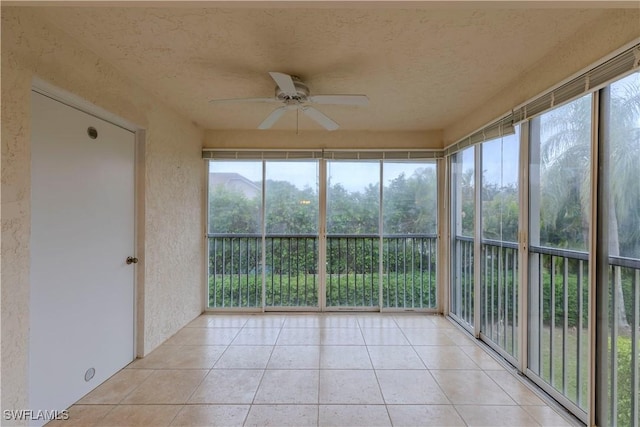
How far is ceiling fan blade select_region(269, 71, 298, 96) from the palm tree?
183cm

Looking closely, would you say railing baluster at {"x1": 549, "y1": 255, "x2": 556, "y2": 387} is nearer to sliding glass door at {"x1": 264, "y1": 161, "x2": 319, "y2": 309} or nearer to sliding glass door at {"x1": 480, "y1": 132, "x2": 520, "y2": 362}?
sliding glass door at {"x1": 480, "y1": 132, "x2": 520, "y2": 362}

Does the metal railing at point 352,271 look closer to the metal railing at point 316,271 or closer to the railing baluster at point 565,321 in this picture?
the metal railing at point 316,271

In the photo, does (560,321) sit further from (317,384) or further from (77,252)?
(77,252)

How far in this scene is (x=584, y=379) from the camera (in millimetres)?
1850

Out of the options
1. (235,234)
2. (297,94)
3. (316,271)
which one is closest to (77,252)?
(297,94)

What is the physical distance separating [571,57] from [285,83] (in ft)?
5.97

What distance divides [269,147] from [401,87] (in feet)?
6.30

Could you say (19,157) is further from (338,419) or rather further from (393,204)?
(393,204)

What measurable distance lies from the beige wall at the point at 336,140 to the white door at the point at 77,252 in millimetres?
1504

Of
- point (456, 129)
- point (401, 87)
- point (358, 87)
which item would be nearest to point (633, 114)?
point (401, 87)

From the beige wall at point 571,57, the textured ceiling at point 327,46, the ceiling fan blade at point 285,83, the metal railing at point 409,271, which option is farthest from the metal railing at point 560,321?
the ceiling fan blade at point 285,83

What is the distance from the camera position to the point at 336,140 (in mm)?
3850

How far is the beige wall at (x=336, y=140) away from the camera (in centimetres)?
385

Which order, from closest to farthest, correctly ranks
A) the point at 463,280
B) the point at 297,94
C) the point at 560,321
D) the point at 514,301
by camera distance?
the point at 560,321, the point at 297,94, the point at 514,301, the point at 463,280
